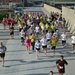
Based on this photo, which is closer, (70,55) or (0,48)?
(0,48)

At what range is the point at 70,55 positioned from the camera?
22.8 metres

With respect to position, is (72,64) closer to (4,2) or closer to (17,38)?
(17,38)

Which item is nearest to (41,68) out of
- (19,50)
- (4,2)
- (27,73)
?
(27,73)

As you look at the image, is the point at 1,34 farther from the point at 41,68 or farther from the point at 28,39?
the point at 41,68

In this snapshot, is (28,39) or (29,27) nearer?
(28,39)

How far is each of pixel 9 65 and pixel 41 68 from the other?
2.02m

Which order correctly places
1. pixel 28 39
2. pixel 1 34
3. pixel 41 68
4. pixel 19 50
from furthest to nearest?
pixel 1 34 < pixel 19 50 < pixel 28 39 < pixel 41 68

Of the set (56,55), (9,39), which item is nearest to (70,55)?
(56,55)

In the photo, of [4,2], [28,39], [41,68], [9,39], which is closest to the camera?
[41,68]

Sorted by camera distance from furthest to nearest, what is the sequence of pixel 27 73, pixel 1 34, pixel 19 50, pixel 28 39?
pixel 1 34 < pixel 19 50 < pixel 28 39 < pixel 27 73

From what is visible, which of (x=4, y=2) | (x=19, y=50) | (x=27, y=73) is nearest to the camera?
(x=27, y=73)

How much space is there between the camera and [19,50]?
80.9 ft

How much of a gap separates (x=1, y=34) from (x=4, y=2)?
77.1 metres

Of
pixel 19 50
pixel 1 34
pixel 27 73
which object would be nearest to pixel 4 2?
pixel 1 34
